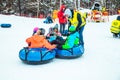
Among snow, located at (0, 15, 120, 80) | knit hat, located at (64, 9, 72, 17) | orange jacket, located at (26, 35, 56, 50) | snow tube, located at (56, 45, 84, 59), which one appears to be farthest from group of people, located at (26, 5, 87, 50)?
knit hat, located at (64, 9, 72, 17)

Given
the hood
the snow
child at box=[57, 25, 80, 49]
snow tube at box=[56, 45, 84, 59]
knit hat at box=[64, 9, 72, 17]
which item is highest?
knit hat at box=[64, 9, 72, 17]

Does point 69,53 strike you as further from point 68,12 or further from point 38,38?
point 68,12

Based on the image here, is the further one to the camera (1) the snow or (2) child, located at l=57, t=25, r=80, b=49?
(2) child, located at l=57, t=25, r=80, b=49

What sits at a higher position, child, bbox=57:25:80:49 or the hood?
the hood

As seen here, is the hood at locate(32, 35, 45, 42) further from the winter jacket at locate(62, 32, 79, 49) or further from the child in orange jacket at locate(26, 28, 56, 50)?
the winter jacket at locate(62, 32, 79, 49)

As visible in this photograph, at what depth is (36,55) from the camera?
795cm

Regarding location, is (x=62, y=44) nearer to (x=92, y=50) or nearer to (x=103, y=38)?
(x=92, y=50)

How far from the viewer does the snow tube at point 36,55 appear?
797 cm

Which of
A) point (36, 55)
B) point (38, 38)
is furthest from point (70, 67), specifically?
point (38, 38)

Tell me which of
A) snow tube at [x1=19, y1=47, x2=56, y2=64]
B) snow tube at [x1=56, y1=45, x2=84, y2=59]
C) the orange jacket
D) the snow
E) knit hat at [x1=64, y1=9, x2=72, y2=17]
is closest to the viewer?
the snow

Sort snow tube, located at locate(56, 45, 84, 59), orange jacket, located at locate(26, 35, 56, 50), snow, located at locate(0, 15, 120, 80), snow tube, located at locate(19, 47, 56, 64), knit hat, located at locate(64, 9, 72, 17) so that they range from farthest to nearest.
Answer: knit hat, located at locate(64, 9, 72, 17) < snow tube, located at locate(56, 45, 84, 59) < orange jacket, located at locate(26, 35, 56, 50) < snow tube, located at locate(19, 47, 56, 64) < snow, located at locate(0, 15, 120, 80)

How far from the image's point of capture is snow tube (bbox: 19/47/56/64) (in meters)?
7.97

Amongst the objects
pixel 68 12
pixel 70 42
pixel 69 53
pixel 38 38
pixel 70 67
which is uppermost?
pixel 68 12

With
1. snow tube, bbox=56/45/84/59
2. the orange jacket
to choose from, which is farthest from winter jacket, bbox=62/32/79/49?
the orange jacket
